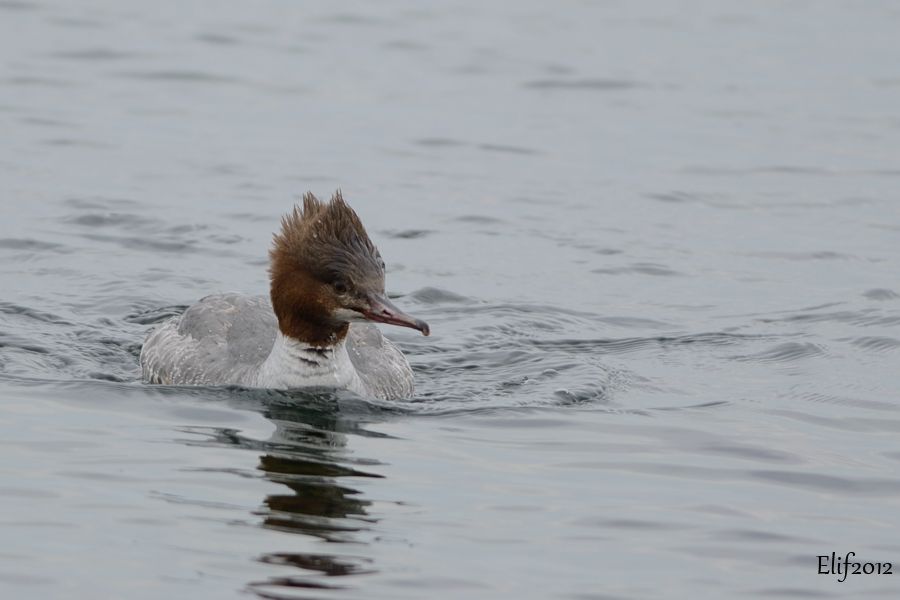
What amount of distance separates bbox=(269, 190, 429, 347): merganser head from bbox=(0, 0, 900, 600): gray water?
460 millimetres

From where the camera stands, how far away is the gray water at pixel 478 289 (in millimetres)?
7711

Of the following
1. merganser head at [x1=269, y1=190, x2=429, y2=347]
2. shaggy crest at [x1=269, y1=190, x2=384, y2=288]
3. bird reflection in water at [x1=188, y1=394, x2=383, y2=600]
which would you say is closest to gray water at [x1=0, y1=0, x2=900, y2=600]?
bird reflection in water at [x1=188, y1=394, x2=383, y2=600]

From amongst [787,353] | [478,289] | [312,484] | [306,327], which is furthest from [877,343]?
[312,484]

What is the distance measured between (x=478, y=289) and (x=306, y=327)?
13.0ft

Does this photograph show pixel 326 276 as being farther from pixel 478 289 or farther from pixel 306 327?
pixel 478 289

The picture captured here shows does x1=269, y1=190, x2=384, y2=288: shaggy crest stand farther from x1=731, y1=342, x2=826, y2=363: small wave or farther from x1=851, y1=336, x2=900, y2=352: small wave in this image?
x1=851, y1=336, x2=900, y2=352: small wave

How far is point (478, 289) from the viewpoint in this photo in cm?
1395

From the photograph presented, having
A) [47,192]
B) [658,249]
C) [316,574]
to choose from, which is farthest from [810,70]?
[316,574]

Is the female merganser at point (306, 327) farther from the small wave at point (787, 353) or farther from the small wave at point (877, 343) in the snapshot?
the small wave at point (877, 343)

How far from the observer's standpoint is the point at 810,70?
22.0 meters

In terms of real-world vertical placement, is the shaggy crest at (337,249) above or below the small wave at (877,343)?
above

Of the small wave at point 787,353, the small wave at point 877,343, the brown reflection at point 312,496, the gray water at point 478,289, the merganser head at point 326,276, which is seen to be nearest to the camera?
the brown reflection at point 312,496

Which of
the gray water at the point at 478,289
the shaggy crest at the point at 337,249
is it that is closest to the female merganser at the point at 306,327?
the shaggy crest at the point at 337,249

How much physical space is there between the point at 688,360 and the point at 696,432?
217cm
